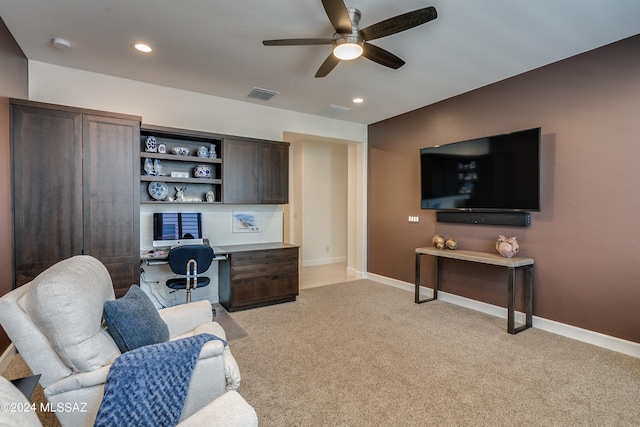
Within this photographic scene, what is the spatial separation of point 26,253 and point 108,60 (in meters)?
2.03

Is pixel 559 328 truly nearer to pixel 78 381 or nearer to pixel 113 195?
pixel 78 381

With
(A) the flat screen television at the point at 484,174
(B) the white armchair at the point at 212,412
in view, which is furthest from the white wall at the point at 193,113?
(B) the white armchair at the point at 212,412

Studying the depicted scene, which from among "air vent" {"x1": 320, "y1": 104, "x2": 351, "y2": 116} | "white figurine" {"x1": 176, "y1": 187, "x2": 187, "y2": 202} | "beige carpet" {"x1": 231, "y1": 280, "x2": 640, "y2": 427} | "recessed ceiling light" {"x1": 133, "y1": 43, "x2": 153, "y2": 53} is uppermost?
"recessed ceiling light" {"x1": 133, "y1": 43, "x2": 153, "y2": 53}

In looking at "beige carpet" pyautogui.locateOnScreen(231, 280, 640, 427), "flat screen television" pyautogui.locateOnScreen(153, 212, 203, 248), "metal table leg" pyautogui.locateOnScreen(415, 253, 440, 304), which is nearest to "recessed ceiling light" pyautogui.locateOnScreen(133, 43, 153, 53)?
"flat screen television" pyautogui.locateOnScreen(153, 212, 203, 248)

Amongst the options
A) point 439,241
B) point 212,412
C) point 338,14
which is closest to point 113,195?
point 338,14

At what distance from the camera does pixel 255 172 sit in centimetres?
430

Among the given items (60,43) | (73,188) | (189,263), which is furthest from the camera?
(189,263)

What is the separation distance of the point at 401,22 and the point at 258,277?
315cm

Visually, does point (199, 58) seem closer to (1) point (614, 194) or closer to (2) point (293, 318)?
(2) point (293, 318)

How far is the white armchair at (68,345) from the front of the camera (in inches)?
51.3

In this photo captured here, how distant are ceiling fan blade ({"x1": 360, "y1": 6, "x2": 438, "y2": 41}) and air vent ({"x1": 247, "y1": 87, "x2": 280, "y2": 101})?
6.53 feet

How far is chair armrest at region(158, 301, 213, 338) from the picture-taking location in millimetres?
2160

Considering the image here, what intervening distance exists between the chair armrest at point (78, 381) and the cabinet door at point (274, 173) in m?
3.13

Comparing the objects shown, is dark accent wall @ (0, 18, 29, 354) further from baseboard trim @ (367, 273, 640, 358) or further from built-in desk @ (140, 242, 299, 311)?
baseboard trim @ (367, 273, 640, 358)
